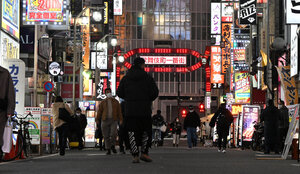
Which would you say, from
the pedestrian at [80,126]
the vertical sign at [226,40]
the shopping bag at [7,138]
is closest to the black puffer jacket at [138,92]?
the shopping bag at [7,138]

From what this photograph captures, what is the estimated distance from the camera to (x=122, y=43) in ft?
354

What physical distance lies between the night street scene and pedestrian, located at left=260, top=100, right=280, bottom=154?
3 centimetres

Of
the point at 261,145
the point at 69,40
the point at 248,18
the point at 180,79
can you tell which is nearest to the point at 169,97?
the point at 180,79

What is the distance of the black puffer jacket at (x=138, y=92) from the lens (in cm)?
1538

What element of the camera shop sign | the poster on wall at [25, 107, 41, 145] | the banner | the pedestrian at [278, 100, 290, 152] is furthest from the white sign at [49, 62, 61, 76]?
the poster on wall at [25, 107, 41, 145]

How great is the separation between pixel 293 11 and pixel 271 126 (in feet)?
15.9

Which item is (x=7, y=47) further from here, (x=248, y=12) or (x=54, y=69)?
(x=248, y=12)

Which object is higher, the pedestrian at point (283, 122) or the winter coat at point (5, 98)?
the winter coat at point (5, 98)

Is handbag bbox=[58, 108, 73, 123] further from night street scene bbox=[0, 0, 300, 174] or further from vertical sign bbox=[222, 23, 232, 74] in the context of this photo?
vertical sign bbox=[222, 23, 232, 74]

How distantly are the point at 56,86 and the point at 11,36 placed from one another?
85.7 feet

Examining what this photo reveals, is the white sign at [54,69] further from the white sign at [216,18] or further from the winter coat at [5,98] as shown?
the winter coat at [5,98]

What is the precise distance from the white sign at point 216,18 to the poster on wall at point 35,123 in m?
45.5

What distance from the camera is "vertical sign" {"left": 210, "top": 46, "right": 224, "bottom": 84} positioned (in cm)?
6819

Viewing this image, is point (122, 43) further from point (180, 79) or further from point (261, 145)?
point (261, 145)
